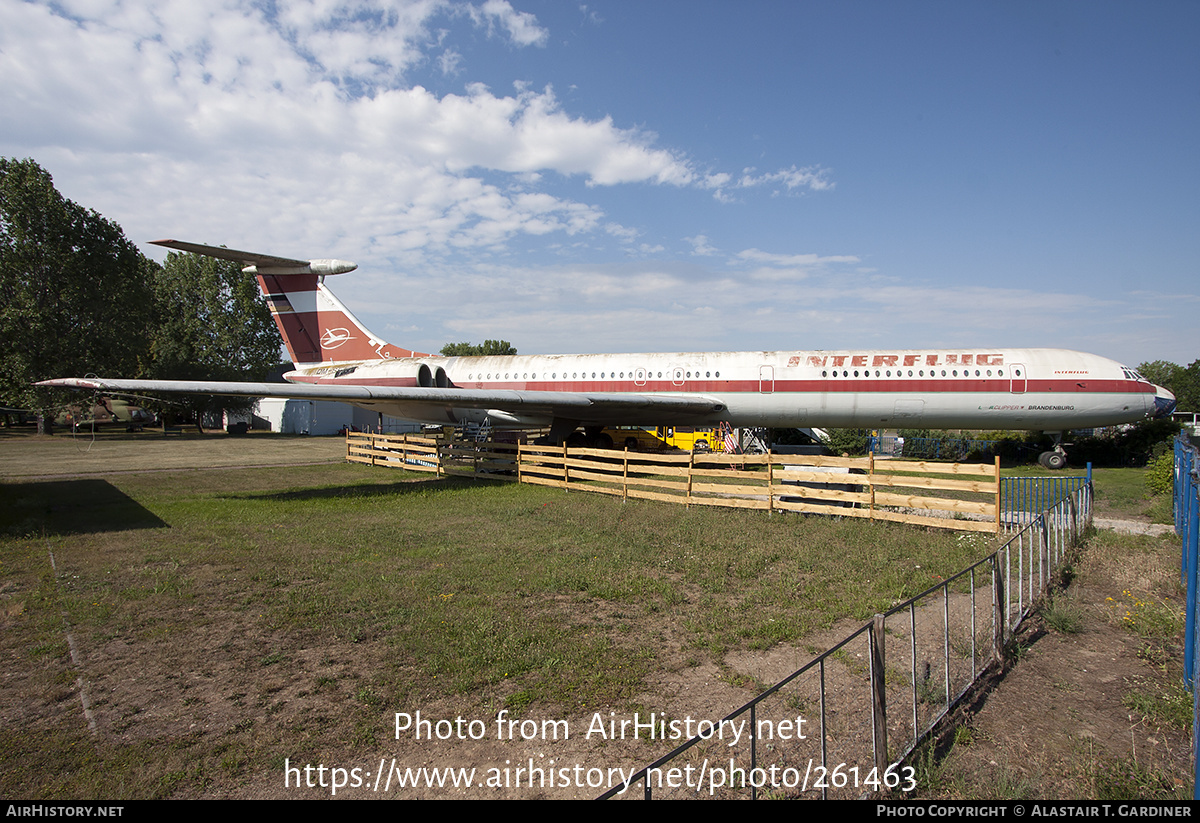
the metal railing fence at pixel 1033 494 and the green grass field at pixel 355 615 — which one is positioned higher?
the metal railing fence at pixel 1033 494

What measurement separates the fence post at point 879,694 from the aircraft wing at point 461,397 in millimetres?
12697

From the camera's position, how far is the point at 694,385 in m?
18.2

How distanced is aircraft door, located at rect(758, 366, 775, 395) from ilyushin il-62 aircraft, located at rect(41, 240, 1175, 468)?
0.03 m

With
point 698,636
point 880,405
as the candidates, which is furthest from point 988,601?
point 880,405

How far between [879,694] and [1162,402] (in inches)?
783

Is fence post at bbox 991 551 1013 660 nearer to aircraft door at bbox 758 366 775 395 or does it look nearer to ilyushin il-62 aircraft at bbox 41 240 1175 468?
ilyushin il-62 aircraft at bbox 41 240 1175 468

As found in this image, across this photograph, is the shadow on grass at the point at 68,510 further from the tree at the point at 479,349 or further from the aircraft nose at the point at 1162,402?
the tree at the point at 479,349

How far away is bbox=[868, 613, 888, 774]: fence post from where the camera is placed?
10.6ft

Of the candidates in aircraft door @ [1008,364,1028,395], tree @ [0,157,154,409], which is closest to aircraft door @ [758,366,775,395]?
aircraft door @ [1008,364,1028,395]

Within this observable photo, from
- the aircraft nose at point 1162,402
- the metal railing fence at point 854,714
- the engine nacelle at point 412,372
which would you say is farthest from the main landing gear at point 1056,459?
the engine nacelle at point 412,372

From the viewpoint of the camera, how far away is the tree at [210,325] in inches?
1818

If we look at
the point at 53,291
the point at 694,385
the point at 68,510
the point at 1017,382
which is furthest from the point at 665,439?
the point at 53,291

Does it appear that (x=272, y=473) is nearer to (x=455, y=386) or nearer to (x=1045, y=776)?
(x=455, y=386)

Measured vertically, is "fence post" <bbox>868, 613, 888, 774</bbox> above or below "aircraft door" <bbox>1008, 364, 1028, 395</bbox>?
below
